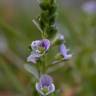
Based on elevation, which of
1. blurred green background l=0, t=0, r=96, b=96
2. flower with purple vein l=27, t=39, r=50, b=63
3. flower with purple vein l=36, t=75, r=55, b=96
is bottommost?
flower with purple vein l=36, t=75, r=55, b=96

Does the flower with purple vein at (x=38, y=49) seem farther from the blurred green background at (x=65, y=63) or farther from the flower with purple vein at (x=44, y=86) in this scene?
the blurred green background at (x=65, y=63)

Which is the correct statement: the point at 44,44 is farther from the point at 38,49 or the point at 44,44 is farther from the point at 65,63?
the point at 65,63

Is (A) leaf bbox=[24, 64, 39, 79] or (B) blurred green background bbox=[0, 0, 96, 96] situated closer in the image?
(A) leaf bbox=[24, 64, 39, 79]

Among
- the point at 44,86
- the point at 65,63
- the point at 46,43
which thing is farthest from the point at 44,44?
the point at 65,63

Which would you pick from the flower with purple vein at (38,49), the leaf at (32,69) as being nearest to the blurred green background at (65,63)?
the leaf at (32,69)

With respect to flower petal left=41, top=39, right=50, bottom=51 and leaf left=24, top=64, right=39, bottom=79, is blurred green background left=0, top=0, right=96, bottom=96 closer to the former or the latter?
leaf left=24, top=64, right=39, bottom=79

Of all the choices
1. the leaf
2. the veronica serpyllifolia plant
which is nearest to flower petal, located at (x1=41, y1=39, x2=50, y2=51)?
the veronica serpyllifolia plant
